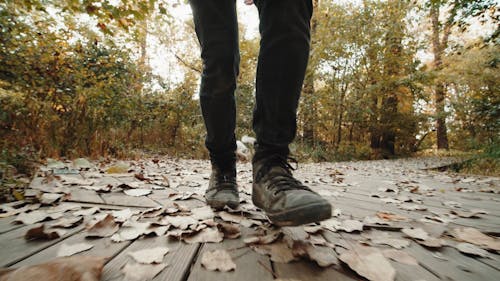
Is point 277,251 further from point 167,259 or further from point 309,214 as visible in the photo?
point 167,259

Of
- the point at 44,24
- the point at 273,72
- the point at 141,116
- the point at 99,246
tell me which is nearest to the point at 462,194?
the point at 273,72

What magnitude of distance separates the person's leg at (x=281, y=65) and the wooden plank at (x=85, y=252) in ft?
1.86

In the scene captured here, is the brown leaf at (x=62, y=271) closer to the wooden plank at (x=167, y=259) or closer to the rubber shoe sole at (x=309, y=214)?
the wooden plank at (x=167, y=259)

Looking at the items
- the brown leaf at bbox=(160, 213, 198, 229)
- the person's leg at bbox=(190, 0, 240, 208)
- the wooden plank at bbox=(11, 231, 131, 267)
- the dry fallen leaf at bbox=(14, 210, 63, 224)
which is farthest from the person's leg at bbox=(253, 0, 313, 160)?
the dry fallen leaf at bbox=(14, 210, 63, 224)

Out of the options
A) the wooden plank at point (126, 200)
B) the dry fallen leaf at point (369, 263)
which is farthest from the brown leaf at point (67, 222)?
the dry fallen leaf at point (369, 263)

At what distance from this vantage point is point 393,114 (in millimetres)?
7391

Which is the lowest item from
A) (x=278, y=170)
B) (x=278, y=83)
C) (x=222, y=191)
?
(x=222, y=191)

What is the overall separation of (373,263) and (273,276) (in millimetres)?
267

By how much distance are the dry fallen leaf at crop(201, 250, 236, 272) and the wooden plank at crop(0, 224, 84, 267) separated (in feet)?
1.43

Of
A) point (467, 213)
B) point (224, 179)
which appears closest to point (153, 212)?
point (224, 179)

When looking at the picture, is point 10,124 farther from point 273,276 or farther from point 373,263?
point 373,263

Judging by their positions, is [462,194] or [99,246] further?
[462,194]

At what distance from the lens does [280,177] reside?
857 millimetres

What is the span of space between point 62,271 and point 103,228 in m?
0.33
